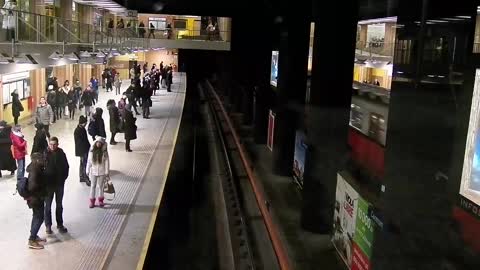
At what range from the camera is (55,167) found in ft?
24.9

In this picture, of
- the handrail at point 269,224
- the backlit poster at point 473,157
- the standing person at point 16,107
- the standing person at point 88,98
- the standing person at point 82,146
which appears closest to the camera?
the backlit poster at point 473,157

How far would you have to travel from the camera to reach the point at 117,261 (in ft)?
23.0

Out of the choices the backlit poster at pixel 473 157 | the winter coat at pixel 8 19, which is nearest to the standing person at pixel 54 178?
the winter coat at pixel 8 19

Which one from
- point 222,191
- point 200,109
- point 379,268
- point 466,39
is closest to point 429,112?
point 466,39

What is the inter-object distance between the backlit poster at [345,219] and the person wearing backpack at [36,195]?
3.79 metres

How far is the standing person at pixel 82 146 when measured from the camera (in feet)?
32.5

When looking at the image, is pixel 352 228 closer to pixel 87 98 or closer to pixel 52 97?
pixel 52 97

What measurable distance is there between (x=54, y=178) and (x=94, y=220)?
45.0 inches

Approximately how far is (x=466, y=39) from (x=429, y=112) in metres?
1.06

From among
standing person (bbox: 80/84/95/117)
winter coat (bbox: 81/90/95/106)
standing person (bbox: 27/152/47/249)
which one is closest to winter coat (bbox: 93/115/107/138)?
standing person (bbox: 27/152/47/249)

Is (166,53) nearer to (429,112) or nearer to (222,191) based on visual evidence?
(222,191)

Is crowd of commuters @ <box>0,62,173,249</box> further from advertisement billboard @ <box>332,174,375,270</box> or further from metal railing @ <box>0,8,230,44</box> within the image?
advertisement billboard @ <box>332,174,375,270</box>

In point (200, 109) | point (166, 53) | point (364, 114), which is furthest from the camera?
point (166, 53)

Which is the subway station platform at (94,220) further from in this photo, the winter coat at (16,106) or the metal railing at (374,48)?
the metal railing at (374,48)
